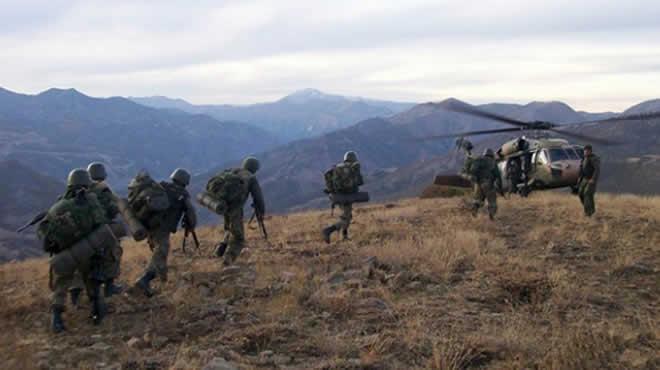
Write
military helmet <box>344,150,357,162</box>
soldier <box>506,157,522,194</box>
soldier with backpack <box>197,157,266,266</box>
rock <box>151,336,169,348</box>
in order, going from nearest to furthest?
rock <box>151,336,169,348</box>
soldier with backpack <box>197,157,266,266</box>
military helmet <box>344,150,357,162</box>
soldier <box>506,157,522,194</box>

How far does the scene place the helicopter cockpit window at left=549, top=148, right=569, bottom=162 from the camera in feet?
59.6

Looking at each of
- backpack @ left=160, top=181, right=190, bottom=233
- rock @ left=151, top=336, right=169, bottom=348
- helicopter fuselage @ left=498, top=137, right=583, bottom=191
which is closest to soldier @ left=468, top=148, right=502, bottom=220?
helicopter fuselage @ left=498, top=137, right=583, bottom=191

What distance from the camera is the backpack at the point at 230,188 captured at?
32.9ft

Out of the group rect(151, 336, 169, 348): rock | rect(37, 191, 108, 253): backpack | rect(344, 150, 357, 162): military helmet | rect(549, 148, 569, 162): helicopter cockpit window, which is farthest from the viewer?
rect(549, 148, 569, 162): helicopter cockpit window

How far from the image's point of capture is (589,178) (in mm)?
14320

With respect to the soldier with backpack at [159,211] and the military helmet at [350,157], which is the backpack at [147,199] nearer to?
the soldier with backpack at [159,211]

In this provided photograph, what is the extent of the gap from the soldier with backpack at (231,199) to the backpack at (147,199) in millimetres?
1404

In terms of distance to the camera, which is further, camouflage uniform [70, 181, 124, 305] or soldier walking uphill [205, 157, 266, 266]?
soldier walking uphill [205, 157, 266, 266]

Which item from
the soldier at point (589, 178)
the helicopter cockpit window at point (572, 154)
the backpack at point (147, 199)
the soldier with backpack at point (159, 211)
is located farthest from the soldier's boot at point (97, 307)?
the helicopter cockpit window at point (572, 154)

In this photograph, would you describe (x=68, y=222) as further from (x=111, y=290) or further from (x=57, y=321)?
(x=111, y=290)

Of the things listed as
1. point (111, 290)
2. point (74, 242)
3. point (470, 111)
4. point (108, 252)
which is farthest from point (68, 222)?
point (470, 111)

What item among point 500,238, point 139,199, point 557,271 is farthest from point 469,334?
point 500,238

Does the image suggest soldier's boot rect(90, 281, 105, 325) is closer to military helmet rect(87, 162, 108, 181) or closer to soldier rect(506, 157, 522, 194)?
military helmet rect(87, 162, 108, 181)

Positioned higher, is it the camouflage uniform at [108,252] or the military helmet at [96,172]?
the military helmet at [96,172]
